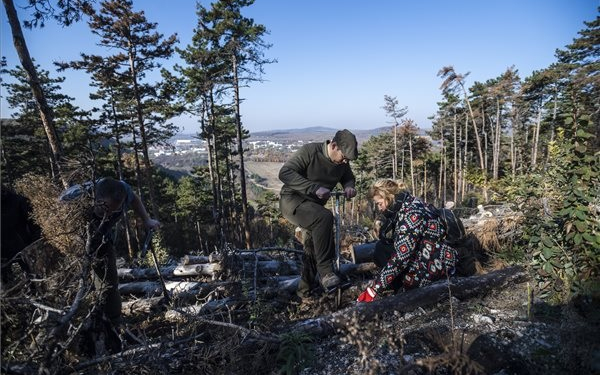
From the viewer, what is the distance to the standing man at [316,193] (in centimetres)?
347

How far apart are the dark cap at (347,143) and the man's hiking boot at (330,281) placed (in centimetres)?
134

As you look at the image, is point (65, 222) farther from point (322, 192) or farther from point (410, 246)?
point (410, 246)

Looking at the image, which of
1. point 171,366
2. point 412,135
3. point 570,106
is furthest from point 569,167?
point 412,135

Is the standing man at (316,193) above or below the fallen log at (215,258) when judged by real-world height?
above

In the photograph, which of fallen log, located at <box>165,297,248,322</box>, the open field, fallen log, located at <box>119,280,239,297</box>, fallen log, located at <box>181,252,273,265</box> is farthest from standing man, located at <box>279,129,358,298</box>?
the open field

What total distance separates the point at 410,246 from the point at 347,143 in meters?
1.28

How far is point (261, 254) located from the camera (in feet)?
20.1

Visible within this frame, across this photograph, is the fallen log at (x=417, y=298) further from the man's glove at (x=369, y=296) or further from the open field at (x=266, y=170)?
the open field at (x=266, y=170)

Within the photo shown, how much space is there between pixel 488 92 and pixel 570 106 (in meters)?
32.4

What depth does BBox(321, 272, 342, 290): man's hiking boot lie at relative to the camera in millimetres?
3508

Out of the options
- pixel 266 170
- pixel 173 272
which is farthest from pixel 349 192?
pixel 266 170

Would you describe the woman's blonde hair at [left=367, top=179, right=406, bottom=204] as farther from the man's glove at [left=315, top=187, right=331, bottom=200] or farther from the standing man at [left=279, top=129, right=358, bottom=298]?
the man's glove at [left=315, top=187, right=331, bottom=200]

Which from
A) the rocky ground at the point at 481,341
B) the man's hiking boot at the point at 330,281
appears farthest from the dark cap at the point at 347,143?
the rocky ground at the point at 481,341

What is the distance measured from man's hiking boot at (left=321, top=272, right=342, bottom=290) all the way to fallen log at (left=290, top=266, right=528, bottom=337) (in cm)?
50
